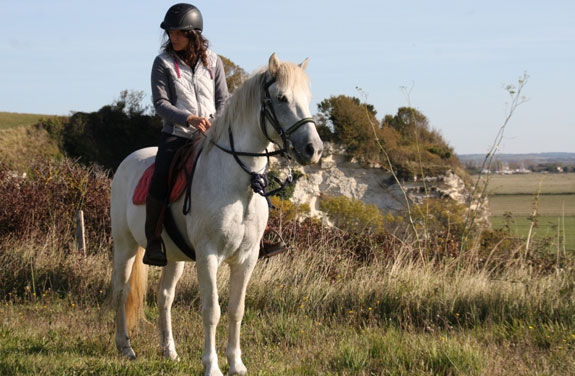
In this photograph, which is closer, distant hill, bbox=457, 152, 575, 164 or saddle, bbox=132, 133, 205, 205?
saddle, bbox=132, 133, 205, 205

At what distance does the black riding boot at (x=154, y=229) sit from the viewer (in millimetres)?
4957

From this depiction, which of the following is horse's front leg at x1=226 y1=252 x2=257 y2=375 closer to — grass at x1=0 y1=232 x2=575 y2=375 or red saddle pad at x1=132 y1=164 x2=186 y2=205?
grass at x1=0 y1=232 x2=575 y2=375

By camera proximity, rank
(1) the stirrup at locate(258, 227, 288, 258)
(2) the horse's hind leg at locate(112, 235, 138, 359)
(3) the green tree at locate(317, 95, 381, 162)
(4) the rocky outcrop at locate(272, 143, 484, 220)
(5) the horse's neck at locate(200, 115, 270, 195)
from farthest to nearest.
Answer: (4) the rocky outcrop at locate(272, 143, 484, 220)
(3) the green tree at locate(317, 95, 381, 162)
(2) the horse's hind leg at locate(112, 235, 138, 359)
(1) the stirrup at locate(258, 227, 288, 258)
(5) the horse's neck at locate(200, 115, 270, 195)

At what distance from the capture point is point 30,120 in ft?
144

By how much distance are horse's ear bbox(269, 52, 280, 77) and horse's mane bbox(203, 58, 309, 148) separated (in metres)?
0.02

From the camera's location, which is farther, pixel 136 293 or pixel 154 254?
pixel 136 293

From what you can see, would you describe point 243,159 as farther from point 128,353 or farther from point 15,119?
point 15,119

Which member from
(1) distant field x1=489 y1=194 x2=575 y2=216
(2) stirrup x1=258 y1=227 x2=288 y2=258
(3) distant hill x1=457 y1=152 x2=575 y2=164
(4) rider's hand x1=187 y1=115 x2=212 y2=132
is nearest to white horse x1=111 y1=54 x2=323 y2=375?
(4) rider's hand x1=187 y1=115 x2=212 y2=132

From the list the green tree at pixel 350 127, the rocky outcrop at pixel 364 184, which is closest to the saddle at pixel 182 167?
the green tree at pixel 350 127

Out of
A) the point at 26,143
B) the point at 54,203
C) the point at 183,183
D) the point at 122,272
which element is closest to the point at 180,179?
the point at 183,183

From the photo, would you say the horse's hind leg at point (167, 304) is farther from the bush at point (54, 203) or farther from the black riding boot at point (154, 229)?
the bush at point (54, 203)

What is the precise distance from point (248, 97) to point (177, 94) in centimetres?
94

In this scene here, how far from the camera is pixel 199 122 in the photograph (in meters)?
4.89

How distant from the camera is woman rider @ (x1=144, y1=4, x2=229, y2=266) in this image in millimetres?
4957
